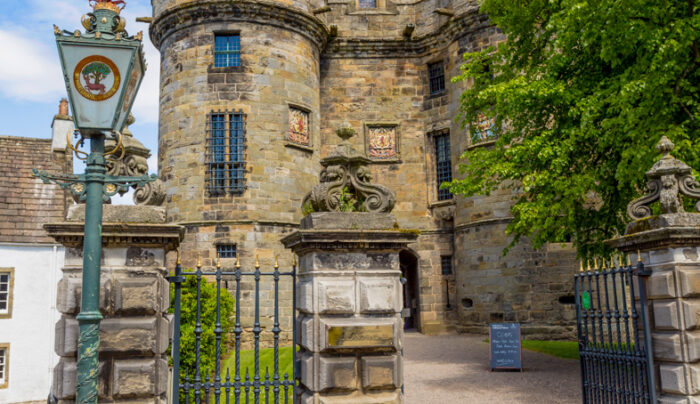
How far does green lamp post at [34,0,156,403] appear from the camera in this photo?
3848 mm

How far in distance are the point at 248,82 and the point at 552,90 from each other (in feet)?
35.4

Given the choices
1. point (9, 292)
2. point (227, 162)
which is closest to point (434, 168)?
point (227, 162)

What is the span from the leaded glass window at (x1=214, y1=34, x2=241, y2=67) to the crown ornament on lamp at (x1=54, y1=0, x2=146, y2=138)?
52.4 ft

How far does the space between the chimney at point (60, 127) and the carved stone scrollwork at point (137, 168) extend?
1668cm

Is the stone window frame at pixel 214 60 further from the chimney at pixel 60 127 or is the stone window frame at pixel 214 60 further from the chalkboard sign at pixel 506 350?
the chalkboard sign at pixel 506 350

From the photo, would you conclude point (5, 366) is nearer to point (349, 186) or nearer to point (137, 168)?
point (137, 168)

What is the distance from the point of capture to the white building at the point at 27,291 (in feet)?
59.5

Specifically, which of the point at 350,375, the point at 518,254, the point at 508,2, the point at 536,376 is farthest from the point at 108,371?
the point at 518,254

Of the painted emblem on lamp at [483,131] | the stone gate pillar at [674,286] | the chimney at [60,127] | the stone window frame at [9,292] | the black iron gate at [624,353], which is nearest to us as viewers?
the stone gate pillar at [674,286]

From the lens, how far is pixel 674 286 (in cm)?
610

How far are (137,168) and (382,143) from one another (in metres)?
17.7

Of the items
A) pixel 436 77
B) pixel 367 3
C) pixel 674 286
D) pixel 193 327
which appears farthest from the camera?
pixel 367 3

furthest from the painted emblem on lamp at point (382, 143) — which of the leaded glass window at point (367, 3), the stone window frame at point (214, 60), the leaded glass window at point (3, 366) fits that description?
the leaded glass window at point (3, 366)

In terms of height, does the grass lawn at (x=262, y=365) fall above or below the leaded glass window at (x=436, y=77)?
below
